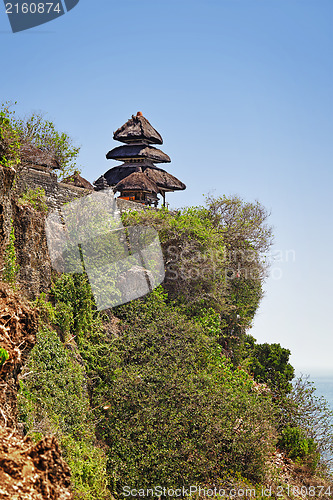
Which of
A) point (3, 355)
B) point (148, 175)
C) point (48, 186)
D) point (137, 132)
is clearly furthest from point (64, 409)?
point (137, 132)

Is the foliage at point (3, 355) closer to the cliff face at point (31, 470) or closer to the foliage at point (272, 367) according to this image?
the cliff face at point (31, 470)

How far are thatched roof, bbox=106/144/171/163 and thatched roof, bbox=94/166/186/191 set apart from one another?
43 cm

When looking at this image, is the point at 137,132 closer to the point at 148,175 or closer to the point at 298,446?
the point at 148,175

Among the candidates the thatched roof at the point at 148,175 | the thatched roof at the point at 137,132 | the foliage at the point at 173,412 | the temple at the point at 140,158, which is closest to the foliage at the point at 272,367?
the foliage at the point at 173,412

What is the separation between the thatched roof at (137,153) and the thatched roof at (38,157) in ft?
25.3

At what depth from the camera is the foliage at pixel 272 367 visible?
63.7 ft

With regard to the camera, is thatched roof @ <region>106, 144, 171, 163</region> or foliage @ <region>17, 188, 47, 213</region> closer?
foliage @ <region>17, 188, 47, 213</region>

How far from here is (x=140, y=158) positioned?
28.5m

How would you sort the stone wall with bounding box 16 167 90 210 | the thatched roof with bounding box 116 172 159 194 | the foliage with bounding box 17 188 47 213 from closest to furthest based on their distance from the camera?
1. the foliage with bounding box 17 188 47 213
2. the stone wall with bounding box 16 167 90 210
3. the thatched roof with bounding box 116 172 159 194

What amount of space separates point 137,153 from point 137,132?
3.89ft
